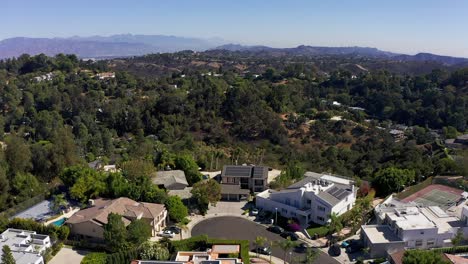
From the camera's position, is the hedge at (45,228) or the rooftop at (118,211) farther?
the rooftop at (118,211)

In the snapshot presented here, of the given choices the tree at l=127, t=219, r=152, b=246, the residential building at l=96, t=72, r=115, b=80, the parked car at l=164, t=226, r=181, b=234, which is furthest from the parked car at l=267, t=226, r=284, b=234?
the residential building at l=96, t=72, r=115, b=80

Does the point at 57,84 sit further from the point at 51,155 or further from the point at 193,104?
the point at 51,155

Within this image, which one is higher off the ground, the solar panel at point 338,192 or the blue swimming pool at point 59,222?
the solar panel at point 338,192

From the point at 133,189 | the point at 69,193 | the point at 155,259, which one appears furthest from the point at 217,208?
the point at 69,193

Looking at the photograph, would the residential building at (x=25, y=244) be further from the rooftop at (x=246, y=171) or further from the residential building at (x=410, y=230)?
the residential building at (x=410, y=230)

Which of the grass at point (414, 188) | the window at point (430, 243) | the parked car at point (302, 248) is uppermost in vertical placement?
the grass at point (414, 188)

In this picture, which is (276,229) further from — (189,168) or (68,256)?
(68,256)

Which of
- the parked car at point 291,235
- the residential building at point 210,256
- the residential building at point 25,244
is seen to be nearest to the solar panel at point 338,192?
the parked car at point 291,235
